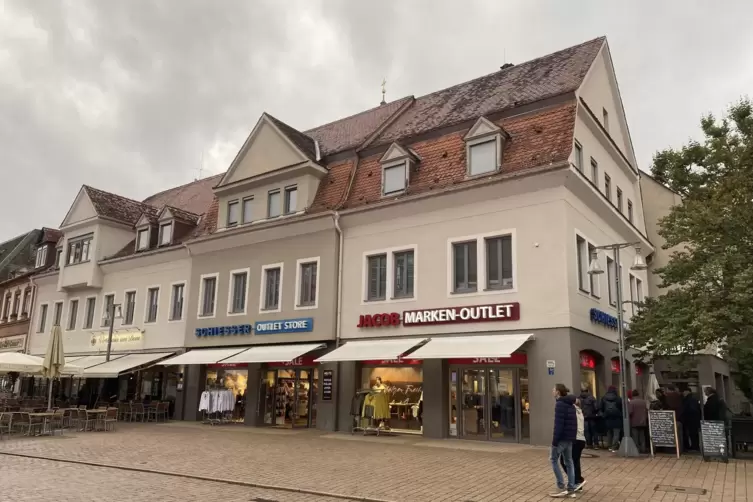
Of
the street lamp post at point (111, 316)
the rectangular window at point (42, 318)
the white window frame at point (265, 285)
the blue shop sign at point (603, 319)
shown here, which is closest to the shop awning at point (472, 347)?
the blue shop sign at point (603, 319)

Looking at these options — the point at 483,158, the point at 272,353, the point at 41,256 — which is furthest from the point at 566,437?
the point at 41,256

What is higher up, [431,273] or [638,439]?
[431,273]

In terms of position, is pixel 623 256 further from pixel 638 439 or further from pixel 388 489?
pixel 388 489

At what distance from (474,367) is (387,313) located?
3.43 metres

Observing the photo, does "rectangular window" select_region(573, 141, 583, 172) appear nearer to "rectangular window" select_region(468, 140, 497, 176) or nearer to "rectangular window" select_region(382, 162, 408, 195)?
"rectangular window" select_region(468, 140, 497, 176)

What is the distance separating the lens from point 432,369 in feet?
61.8

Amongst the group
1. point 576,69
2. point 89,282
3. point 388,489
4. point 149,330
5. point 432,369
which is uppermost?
point 576,69

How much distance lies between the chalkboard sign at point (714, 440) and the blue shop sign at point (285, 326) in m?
12.7

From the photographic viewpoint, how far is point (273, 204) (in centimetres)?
2456

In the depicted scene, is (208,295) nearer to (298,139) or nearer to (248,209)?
(248,209)

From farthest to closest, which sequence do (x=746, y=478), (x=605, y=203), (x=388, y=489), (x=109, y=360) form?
(x=109, y=360)
(x=605, y=203)
(x=746, y=478)
(x=388, y=489)

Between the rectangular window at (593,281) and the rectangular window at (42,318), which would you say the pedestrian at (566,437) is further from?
the rectangular window at (42,318)

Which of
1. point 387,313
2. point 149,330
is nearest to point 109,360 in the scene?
point 149,330

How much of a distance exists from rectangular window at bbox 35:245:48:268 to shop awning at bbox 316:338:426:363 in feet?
86.7
